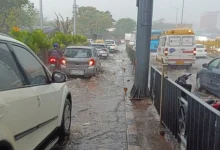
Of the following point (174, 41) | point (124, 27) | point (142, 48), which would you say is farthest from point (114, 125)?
point (124, 27)

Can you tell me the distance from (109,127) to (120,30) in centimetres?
11787

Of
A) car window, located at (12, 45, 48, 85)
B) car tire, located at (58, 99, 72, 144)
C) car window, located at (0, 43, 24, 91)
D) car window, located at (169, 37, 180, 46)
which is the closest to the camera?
car window, located at (0, 43, 24, 91)

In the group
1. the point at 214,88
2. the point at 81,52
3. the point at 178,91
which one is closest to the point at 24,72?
the point at 178,91

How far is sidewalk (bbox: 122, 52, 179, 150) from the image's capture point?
4.84 meters

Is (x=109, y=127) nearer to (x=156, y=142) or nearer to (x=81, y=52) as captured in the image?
(x=156, y=142)

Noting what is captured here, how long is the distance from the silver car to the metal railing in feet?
25.9

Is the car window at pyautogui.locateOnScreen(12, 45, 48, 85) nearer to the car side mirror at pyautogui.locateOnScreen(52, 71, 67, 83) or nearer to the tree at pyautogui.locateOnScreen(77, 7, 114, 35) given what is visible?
the car side mirror at pyautogui.locateOnScreen(52, 71, 67, 83)

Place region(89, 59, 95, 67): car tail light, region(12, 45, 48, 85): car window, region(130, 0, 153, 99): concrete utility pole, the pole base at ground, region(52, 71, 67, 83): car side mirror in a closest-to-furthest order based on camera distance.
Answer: region(12, 45, 48, 85): car window < region(52, 71, 67, 83): car side mirror < region(130, 0, 153, 99): concrete utility pole < the pole base at ground < region(89, 59, 95, 67): car tail light

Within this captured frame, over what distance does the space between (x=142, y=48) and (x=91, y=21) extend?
260ft

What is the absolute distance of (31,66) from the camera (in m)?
3.74

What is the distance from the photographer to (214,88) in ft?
30.8

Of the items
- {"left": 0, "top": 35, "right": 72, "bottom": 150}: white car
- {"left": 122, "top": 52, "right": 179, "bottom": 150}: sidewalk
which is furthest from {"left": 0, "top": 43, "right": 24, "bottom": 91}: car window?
{"left": 122, "top": 52, "right": 179, "bottom": 150}: sidewalk

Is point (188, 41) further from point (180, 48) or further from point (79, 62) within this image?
point (79, 62)

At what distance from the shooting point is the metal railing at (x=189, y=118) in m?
3.14
